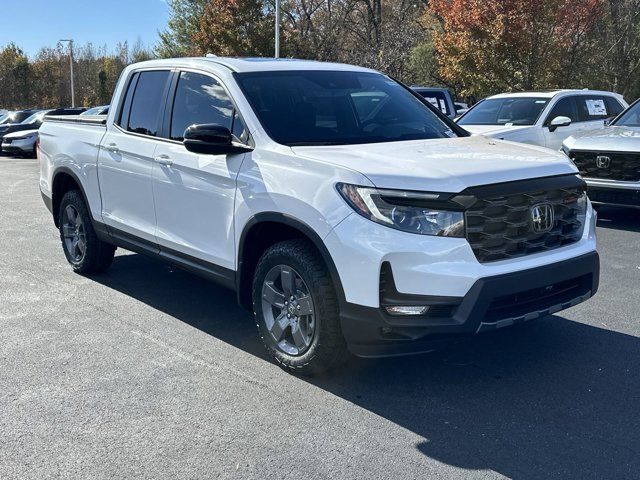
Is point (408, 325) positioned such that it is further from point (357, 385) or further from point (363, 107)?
point (363, 107)

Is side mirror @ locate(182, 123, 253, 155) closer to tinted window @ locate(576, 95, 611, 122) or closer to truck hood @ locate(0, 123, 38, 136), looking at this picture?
tinted window @ locate(576, 95, 611, 122)

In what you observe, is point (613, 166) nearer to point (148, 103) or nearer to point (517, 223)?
point (517, 223)

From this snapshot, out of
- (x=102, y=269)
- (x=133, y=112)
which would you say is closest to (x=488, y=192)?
(x=133, y=112)

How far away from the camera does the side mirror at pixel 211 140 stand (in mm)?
4375

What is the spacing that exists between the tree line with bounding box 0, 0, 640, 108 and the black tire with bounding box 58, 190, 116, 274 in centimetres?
1583

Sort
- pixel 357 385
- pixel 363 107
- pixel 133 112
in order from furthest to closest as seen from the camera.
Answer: pixel 133 112
pixel 363 107
pixel 357 385

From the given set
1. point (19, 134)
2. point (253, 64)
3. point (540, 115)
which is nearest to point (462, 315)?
point (253, 64)

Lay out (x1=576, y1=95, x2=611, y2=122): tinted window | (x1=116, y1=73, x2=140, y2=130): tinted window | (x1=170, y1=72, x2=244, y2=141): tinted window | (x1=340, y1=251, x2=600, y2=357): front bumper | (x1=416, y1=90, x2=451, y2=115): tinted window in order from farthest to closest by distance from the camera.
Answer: (x1=416, y1=90, x2=451, y2=115): tinted window
(x1=576, y1=95, x2=611, y2=122): tinted window
(x1=116, y1=73, x2=140, y2=130): tinted window
(x1=170, y1=72, x2=244, y2=141): tinted window
(x1=340, y1=251, x2=600, y2=357): front bumper

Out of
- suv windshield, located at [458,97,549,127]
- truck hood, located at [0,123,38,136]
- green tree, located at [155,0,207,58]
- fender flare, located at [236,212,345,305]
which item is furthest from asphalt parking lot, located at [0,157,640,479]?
green tree, located at [155,0,207,58]

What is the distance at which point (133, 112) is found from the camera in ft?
19.0

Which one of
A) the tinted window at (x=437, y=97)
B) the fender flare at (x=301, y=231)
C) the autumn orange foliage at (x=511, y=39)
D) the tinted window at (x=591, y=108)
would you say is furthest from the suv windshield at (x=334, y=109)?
the autumn orange foliage at (x=511, y=39)

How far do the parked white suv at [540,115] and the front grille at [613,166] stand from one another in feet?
4.74

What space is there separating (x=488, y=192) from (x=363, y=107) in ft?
5.30

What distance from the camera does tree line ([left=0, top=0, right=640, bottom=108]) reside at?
66.2 ft
